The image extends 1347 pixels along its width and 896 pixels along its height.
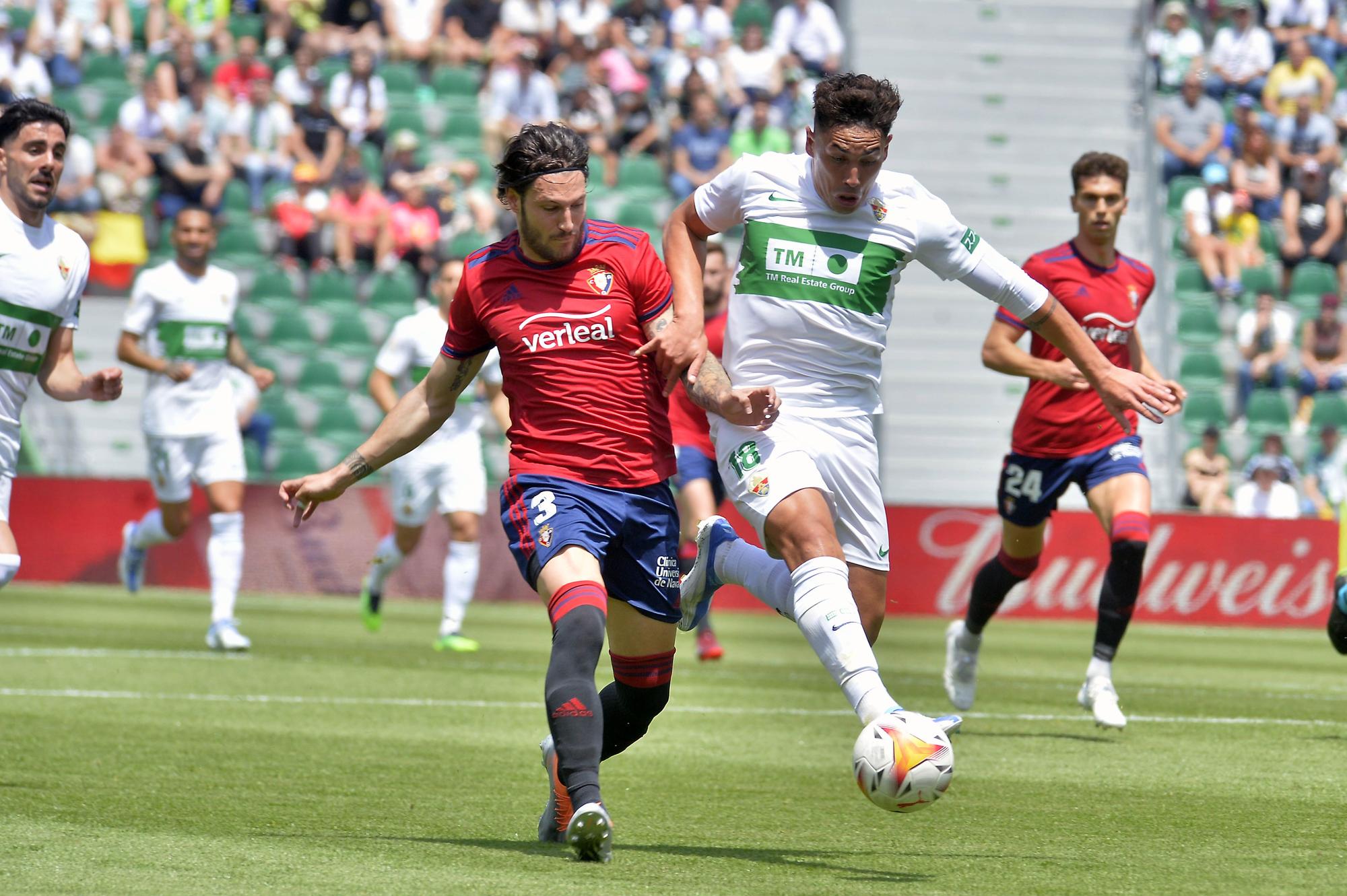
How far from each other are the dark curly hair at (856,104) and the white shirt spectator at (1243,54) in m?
19.8

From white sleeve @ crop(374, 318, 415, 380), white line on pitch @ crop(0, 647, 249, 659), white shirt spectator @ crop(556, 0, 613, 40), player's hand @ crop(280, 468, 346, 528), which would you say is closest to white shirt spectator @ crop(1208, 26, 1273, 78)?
white shirt spectator @ crop(556, 0, 613, 40)

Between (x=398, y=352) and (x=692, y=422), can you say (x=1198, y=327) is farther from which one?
(x=398, y=352)

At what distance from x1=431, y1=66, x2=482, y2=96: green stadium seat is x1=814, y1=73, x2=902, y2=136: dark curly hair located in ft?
57.0

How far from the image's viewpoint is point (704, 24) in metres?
23.5

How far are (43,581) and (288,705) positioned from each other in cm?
962

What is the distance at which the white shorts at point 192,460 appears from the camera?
12484 mm

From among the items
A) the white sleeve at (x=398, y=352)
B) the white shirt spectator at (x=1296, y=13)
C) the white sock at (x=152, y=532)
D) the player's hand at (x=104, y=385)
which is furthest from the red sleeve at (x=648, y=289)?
the white shirt spectator at (x=1296, y=13)

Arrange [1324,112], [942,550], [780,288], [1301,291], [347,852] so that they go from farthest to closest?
[1324,112]
[1301,291]
[942,550]
[780,288]
[347,852]

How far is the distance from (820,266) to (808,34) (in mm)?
17987

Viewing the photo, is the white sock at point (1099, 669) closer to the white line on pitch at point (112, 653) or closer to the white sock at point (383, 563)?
the white line on pitch at point (112, 653)

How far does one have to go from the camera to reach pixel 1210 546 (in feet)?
58.0

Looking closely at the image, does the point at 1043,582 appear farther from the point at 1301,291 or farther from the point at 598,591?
the point at 598,591

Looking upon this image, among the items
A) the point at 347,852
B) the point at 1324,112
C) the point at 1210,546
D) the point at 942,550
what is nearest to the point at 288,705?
the point at 347,852

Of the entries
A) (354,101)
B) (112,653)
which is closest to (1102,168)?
(112,653)
